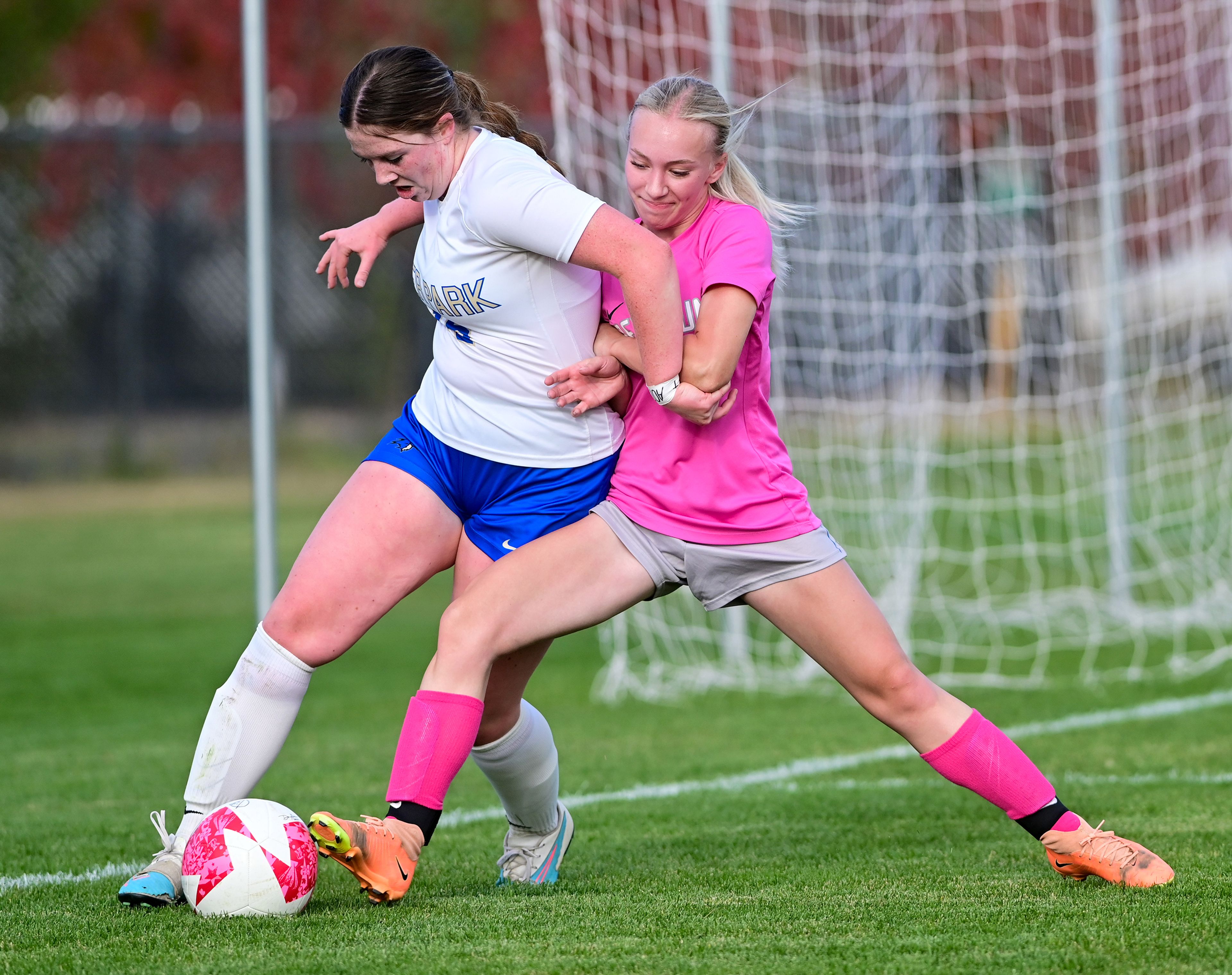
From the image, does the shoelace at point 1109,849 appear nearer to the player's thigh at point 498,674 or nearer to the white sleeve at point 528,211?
the player's thigh at point 498,674

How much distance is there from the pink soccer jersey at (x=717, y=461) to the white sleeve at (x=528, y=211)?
0.28 metres

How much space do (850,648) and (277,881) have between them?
138 cm

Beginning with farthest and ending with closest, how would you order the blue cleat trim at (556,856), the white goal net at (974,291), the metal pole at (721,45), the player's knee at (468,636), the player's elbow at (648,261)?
the white goal net at (974,291) → the metal pole at (721,45) → the blue cleat trim at (556,856) → the player's knee at (468,636) → the player's elbow at (648,261)

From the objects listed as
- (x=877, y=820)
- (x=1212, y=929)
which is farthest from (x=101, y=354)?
(x=1212, y=929)

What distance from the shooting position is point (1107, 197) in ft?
28.1

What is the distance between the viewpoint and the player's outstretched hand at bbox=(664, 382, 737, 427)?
3.53 m

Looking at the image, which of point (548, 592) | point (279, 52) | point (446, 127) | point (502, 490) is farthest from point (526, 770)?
point (279, 52)

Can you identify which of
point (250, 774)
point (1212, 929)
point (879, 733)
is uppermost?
point (250, 774)

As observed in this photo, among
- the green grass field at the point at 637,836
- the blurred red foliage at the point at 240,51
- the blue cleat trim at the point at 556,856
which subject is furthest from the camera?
the blurred red foliage at the point at 240,51

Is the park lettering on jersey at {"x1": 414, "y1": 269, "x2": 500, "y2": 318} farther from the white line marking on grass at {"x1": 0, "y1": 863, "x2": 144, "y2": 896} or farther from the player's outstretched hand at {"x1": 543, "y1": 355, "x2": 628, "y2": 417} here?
the white line marking on grass at {"x1": 0, "y1": 863, "x2": 144, "y2": 896}

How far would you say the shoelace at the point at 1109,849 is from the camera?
3781 millimetres

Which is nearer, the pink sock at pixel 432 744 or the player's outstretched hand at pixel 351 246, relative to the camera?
the pink sock at pixel 432 744

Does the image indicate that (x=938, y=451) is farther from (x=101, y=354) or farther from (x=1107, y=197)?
(x=101, y=354)

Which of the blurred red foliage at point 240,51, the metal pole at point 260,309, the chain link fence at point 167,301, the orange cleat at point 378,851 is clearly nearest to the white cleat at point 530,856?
the orange cleat at point 378,851
